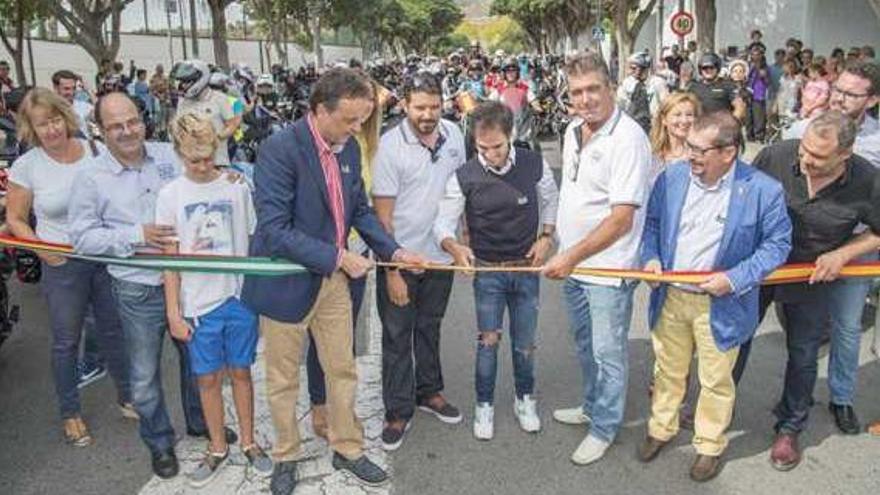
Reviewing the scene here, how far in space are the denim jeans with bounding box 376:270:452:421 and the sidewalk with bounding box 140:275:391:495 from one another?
27cm

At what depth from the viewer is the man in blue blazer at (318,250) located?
11.2 ft

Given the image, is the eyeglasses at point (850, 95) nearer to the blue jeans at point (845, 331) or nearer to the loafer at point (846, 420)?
the blue jeans at point (845, 331)

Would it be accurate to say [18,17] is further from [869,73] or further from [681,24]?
[869,73]

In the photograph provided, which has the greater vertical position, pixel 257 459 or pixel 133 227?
pixel 133 227

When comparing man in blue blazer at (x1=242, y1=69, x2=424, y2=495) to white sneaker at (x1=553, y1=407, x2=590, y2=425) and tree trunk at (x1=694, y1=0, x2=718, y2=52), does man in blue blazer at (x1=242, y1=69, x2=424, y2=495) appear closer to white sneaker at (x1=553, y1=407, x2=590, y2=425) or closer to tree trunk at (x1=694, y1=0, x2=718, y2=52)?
white sneaker at (x1=553, y1=407, x2=590, y2=425)

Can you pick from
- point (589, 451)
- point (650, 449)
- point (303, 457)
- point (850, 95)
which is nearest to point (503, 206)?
point (589, 451)

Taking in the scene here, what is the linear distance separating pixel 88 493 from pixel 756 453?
10.9 ft

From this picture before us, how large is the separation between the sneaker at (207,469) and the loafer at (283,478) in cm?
35

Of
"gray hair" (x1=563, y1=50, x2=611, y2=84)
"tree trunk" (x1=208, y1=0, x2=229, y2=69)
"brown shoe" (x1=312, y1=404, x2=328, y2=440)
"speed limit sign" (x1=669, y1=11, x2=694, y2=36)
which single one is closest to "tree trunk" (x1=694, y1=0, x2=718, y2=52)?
"speed limit sign" (x1=669, y1=11, x2=694, y2=36)

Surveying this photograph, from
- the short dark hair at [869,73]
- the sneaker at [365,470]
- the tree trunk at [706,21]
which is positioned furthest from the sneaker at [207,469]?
the tree trunk at [706,21]

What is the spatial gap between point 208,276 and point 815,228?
2.89m

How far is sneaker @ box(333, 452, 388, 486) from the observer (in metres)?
3.91

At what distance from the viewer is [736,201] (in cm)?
362

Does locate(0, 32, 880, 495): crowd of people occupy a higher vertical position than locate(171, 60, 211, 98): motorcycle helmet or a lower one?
lower
